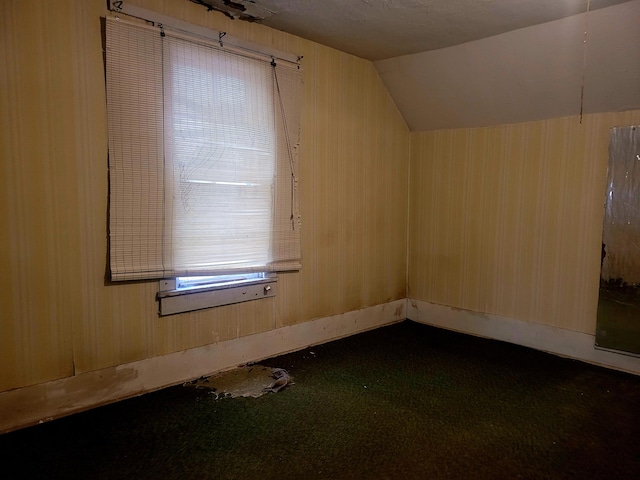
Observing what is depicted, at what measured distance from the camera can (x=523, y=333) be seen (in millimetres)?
3629

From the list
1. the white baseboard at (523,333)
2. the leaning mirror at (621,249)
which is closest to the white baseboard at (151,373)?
the white baseboard at (523,333)

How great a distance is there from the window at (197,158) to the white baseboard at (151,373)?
48 centimetres

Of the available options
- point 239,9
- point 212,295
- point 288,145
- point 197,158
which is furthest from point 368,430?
point 239,9

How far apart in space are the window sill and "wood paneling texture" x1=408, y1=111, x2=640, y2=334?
5.90 ft

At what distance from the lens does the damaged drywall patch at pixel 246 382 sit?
8.91ft

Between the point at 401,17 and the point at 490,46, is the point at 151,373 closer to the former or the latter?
the point at 401,17

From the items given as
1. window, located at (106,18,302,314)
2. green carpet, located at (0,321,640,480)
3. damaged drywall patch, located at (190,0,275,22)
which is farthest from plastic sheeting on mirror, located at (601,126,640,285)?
damaged drywall patch, located at (190,0,275,22)

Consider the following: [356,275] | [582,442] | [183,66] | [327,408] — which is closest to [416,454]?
[327,408]

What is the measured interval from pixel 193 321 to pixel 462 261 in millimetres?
2479

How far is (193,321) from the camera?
287cm

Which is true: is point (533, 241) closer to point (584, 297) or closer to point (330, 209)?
point (584, 297)

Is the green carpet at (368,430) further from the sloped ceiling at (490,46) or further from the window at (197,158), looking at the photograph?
the sloped ceiling at (490,46)

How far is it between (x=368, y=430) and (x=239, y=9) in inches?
105

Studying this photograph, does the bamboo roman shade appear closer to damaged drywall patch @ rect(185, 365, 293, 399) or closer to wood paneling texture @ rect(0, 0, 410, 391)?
wood paneling texture @ rect(0, 0, 410, 391)
